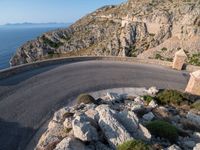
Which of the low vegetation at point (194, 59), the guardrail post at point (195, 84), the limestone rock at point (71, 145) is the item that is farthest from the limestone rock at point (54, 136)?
the low vegetation at point (194, 59)

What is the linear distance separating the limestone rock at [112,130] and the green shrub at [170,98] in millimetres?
8920

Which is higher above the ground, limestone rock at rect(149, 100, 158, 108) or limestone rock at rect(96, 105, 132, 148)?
limestone rock at rect(96, 105, 132, 148)

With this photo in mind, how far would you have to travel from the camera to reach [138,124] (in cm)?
1259

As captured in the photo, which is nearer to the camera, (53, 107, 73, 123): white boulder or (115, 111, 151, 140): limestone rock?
(115, 111, 151, 140): limestone rock

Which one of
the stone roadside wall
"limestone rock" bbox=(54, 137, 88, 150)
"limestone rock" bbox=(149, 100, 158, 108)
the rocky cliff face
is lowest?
the rocky cliff face

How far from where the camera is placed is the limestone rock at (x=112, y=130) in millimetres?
11665

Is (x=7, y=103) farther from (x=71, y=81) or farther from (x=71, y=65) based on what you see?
(x=71, y=65)

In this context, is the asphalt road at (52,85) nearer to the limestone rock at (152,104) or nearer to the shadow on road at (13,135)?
the shadow on road at (13,135)

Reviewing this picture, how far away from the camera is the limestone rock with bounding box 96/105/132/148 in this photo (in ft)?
38.3

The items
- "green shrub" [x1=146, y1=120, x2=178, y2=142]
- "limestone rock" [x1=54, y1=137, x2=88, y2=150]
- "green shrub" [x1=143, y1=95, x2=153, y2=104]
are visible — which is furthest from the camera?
"green shrub" [x1=143, y1=95, x2=153, y2=104]

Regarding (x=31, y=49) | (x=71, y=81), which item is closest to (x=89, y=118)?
(x=71, y=81)

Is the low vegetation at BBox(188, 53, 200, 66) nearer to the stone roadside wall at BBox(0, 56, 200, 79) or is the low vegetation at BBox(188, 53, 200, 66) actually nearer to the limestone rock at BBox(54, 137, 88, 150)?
→ the stone roadside wall at BBox(0, 56, 200, 79)

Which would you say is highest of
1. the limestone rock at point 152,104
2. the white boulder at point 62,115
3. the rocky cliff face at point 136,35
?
the white boulder at point 62,115

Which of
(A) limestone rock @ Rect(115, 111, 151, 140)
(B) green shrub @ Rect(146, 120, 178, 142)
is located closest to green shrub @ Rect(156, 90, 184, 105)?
(B) green shrub @ Rect(146, 120, 178, 142)
